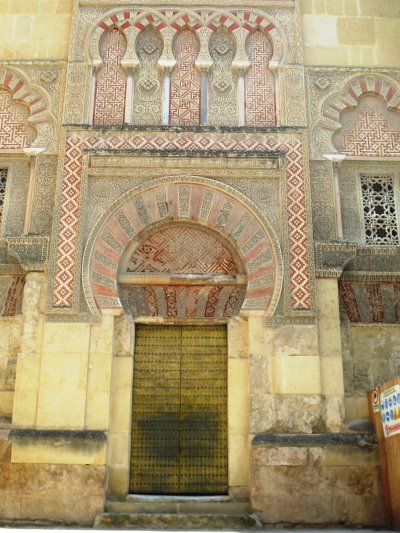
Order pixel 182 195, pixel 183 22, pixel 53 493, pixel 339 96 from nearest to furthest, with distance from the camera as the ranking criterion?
pixel 53 493, pixel 182 195, pixel 339 96, pixel 183 22

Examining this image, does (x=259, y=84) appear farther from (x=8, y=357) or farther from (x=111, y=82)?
(x=8, y=357)

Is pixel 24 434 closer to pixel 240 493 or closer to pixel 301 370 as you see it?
pixel 240 493

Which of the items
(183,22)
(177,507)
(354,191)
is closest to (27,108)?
(183,22)

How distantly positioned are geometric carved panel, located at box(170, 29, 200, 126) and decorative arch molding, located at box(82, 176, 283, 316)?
913 mm

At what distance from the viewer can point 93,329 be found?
6.88 meters

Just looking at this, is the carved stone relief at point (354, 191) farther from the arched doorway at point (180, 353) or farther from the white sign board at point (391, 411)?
the white sign board at point (391, 411)

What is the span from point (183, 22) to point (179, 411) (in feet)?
15.4

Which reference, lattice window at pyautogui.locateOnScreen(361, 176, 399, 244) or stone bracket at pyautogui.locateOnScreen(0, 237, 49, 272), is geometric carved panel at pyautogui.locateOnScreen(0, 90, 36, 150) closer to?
stone bracket at pyautogui.locateOnScreen(0, 237, 49, 272)

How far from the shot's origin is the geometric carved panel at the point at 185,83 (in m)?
7.86

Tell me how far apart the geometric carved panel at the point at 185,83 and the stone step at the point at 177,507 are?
4.19 meters

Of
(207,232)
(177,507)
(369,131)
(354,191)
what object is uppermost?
(369,131)

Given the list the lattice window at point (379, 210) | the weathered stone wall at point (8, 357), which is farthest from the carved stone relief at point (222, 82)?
the weathered stone wall at point (8, 357)

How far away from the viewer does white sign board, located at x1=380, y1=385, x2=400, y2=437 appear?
19.6ft

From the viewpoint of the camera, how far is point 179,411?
272 inches
